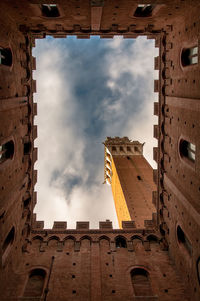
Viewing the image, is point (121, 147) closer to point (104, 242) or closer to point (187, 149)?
point (104, 242)

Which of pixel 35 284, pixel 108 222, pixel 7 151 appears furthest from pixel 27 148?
pixel 35 284

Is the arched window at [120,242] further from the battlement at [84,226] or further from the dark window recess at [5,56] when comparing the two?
the dark window recess at [5,56]

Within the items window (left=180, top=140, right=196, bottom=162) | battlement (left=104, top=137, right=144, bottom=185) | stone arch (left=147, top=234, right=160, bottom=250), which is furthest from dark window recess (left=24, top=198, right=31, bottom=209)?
battlement (left=104, top=137, right=144, bottom=185)

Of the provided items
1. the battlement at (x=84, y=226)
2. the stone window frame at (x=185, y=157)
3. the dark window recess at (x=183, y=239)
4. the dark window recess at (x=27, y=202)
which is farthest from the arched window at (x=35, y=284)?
the stone window frame at (x=185, y=157)

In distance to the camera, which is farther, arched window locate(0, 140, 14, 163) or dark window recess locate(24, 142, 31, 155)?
dark window recess locate(24, 142, 31, 155)

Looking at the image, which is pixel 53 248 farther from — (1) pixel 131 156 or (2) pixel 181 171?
(1) pixel 131 156

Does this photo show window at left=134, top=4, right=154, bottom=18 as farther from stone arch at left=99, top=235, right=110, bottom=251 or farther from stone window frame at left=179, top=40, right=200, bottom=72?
stone arch at left=99, top=235, right=110, bottom=251

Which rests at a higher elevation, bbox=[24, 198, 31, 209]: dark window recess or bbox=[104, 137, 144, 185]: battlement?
bbox=[104, 137, 144, 185]: battlement

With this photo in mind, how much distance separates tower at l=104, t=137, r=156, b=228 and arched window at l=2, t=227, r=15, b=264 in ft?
43.4

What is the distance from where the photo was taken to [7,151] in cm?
1329

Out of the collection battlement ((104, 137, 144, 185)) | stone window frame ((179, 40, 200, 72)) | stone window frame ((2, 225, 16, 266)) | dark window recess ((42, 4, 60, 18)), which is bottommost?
stone window frame ((2, 225, 16, 266))

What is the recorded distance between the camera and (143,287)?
41.5 ft

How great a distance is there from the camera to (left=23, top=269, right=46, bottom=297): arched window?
12.3 m

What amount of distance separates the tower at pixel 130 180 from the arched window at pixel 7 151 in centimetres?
1496
